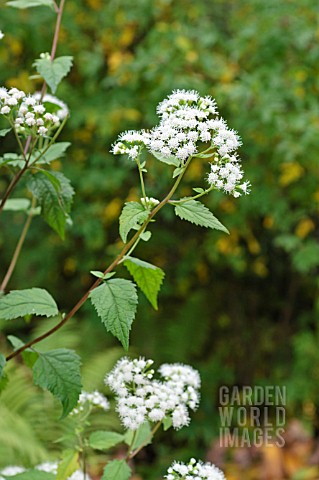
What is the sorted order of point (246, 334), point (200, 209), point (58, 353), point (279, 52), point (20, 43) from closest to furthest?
point (200, 209) → point (58, 353) → point (279, 52) → point (20, 43) → point (246, 334)

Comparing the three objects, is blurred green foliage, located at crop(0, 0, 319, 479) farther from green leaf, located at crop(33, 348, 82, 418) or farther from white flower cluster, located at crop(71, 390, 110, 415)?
green leaf, located at crop(33, 348, 82, 418)

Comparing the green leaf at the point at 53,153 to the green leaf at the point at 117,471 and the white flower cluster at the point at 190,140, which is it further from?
A: the green leaf at the point at 117,471

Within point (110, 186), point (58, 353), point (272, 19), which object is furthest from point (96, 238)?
point (58, 353)

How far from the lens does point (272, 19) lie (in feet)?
8.44

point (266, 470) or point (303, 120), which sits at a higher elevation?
point (303, 120)

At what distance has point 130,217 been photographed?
32.9 inches

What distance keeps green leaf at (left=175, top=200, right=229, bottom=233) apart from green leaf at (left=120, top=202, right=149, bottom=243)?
0.15 ft

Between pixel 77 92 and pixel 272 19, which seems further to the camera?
pixel 77 92

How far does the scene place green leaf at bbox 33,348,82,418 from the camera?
90 centimetres

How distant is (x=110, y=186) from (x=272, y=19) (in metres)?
0.95

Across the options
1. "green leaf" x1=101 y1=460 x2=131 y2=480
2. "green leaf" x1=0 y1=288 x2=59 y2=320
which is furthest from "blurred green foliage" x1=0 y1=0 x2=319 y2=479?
"green leaf" x1=0 y1=288 x2=59 y2=320

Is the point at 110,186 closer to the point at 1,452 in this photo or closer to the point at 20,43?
the point at 20,43

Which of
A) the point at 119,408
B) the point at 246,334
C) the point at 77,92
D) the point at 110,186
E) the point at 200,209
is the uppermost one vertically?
the point at 77,92

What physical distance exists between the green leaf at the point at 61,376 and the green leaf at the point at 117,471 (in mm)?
136
